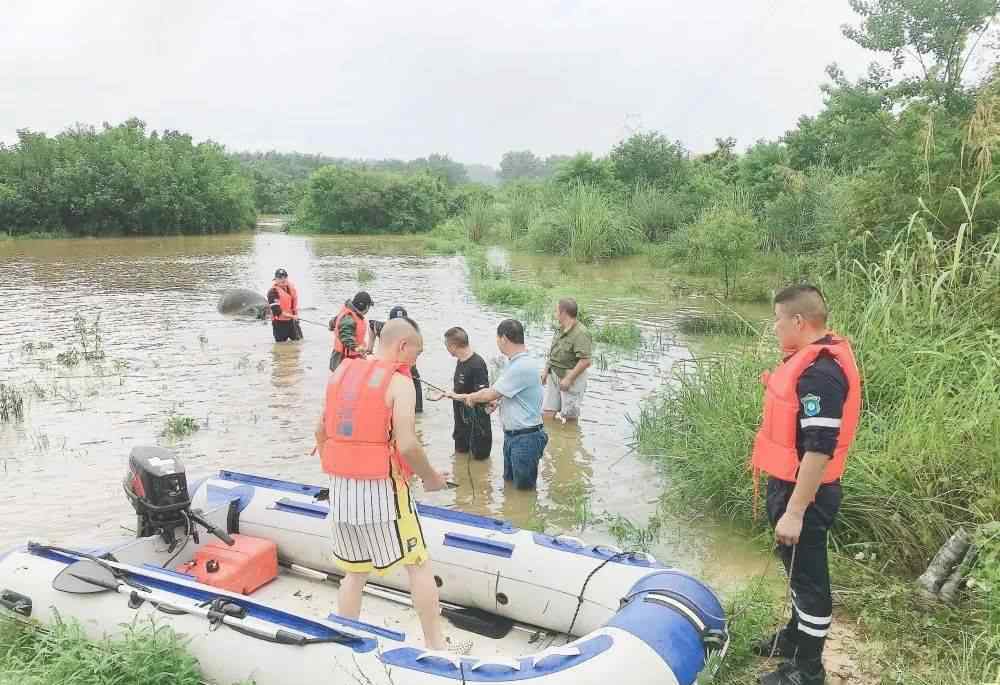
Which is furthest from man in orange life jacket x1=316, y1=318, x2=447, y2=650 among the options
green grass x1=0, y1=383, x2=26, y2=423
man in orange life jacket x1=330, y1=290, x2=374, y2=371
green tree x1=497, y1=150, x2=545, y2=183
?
green tree x1=497, y1=150, x2=545, y2=183

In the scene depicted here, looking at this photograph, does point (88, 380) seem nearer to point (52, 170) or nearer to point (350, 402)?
point (350, 402)

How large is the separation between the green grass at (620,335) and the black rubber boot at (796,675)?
7617mm

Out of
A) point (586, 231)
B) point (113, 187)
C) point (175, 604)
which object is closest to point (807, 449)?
point (175, 604)

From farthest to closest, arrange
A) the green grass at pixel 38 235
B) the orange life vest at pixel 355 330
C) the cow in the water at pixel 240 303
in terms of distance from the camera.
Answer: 1. the green grass at pixel 38 235
2. the cow in the water at pixel 240 303
3. the orange life vest at pixel 355 330

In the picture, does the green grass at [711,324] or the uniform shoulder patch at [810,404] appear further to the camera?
the green grass at [711,324]

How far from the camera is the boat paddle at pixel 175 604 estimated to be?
3.15 metres

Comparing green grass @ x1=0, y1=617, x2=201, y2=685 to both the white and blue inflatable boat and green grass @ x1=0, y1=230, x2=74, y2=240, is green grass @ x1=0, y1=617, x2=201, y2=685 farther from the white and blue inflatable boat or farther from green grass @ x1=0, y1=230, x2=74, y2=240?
green grass @ x1=0, y1=230, x2=74, y2=240

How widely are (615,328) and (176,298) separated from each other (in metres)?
9.93

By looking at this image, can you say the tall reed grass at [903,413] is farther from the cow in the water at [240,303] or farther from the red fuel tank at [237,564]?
the cow in the water at [240,303]

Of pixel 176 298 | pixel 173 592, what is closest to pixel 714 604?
pixel 173 592

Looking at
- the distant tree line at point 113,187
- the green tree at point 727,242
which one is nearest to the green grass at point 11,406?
the green tree at point 727,242

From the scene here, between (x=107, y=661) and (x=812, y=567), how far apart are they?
2969 mm

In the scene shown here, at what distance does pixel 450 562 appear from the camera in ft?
13.5

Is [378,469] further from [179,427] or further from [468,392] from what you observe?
[179,427]
